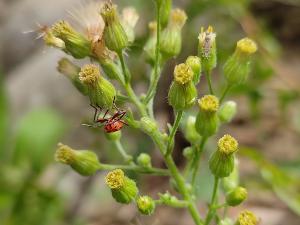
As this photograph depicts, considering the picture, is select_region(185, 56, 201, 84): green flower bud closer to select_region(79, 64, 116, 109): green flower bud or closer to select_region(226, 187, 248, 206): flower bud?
select_region(79, 64, 116, 109): green flower bud

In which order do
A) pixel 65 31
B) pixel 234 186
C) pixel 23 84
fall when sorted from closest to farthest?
pixel 65 31, pixel 234 186, pixel 23 84

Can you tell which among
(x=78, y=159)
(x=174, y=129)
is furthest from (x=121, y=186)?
(x=78, y=159)

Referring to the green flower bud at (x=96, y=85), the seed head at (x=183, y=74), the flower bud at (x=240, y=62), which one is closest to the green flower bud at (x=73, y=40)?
the green flower bud at (x=96, y=85)

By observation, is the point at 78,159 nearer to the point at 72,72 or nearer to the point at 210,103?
the point at 72,72

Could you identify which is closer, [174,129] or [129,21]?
[174,129]

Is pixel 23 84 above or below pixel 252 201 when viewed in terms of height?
above

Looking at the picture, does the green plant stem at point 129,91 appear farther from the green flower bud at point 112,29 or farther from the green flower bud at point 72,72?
the green flower bud at point 72,72

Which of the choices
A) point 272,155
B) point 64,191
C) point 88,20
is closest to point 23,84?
point 64,191

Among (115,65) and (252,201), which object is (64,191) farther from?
(115,65)
